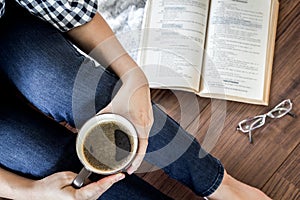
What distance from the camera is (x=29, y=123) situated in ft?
2.31

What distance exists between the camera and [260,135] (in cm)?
91

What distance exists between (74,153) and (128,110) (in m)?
0.10

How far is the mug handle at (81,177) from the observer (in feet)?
2.10

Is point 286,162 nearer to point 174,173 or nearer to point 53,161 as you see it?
point 174,173

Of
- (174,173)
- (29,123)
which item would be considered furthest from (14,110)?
(174,173)

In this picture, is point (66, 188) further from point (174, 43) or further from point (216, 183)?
point (174, 43)

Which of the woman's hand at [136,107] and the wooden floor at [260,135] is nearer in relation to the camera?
the woman's hand at [136,107]

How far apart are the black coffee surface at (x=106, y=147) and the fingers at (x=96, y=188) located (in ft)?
0.05

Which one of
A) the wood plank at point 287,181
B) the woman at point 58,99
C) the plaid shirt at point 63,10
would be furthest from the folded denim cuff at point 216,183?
the plaid shirt at point 63,10

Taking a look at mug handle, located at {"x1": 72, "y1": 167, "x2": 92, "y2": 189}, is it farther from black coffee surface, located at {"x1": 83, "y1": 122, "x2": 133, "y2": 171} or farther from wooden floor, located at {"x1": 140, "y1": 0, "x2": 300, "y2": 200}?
wooden floor, located at {"x1": 140, "y1": 0, "x2": 300, "y2": 200}

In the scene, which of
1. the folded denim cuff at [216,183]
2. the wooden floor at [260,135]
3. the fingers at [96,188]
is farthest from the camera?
the wooden floor at [260,135]

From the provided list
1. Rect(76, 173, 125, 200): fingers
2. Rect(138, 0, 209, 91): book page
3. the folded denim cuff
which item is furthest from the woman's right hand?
Rect(138, 0, 209, 91): book page

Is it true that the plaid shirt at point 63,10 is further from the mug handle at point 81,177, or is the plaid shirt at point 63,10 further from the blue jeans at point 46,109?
the mug handle at point 81,177

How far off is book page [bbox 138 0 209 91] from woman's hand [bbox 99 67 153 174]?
0.21m
